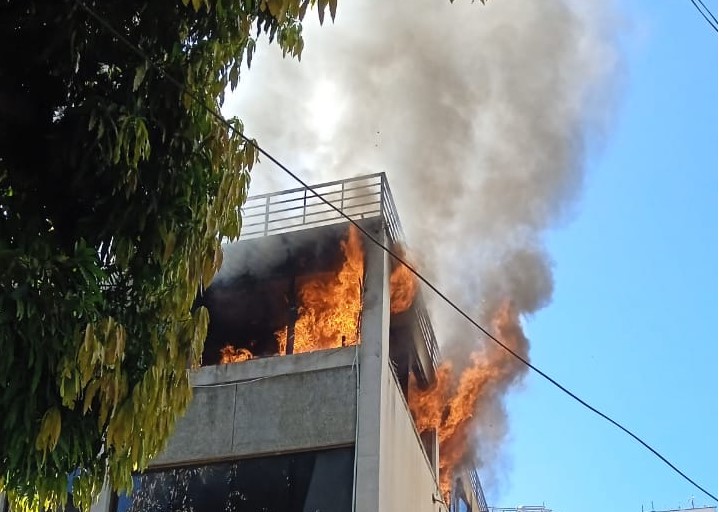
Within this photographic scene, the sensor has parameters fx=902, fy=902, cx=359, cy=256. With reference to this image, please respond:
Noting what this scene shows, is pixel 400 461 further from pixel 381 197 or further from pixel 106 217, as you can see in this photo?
pixel 106 217

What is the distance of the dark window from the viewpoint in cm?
1042

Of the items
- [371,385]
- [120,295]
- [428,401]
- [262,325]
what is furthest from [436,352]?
[120,295]

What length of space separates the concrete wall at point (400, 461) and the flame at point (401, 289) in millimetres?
1479

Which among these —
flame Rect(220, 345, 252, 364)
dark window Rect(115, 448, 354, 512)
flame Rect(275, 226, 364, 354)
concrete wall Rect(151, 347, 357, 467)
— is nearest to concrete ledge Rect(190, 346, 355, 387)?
concrete wall Rect(151, 347, 357, 467)

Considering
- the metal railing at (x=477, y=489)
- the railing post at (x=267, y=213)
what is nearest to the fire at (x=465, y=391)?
the metal railing at (x=477, y=489)

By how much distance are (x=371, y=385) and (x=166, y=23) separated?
6469 mm

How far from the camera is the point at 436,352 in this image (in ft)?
54.0

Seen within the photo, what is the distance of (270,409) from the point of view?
11.1 m

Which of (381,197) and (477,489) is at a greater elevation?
(381,197)

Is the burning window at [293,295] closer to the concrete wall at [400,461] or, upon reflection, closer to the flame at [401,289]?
the flame at [401,289]

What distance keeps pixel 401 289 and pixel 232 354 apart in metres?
2.76

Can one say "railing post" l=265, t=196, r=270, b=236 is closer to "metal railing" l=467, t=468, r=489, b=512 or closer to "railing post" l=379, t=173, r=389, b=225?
"railing post" l=379, t=173, r=389, b=225

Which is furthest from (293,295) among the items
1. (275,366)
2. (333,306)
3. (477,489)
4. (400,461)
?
(477,489)

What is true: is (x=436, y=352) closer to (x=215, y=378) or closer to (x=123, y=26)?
(x=215, y=378)
